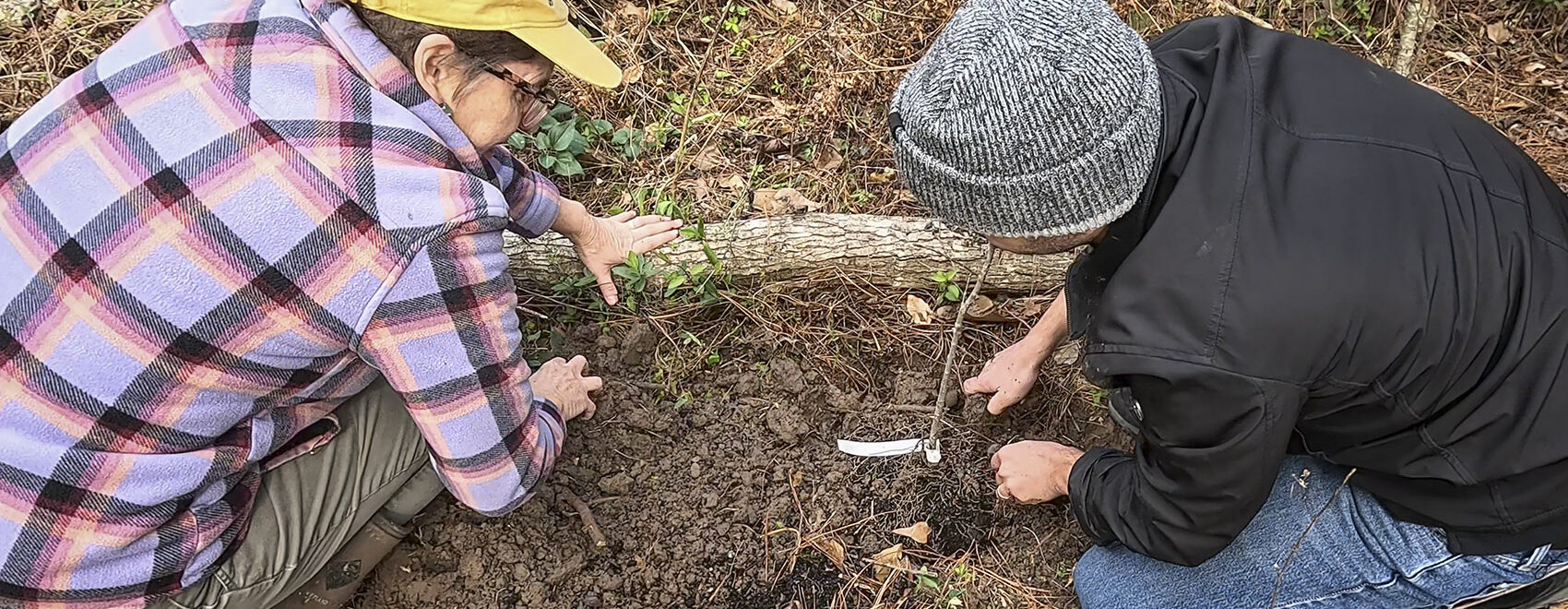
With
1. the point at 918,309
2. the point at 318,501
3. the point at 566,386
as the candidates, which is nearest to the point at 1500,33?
the point at 918,309

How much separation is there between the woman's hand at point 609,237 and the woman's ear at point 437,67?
0.88 m

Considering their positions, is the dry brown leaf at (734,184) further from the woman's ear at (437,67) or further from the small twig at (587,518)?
the woman's ear at (437,67)

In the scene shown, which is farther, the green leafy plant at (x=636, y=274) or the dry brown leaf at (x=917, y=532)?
the green leafy plant at (x=636, y=274)

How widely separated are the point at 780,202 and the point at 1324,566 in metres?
1.80

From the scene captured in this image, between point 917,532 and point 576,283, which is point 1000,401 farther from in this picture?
point 576,283

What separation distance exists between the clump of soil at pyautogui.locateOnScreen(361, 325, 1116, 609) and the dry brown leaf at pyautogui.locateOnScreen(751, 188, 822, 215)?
0.57 m

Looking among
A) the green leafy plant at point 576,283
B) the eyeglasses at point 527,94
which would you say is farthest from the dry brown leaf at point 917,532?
the eyeglasses at point 527,94

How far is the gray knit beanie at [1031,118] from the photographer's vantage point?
1.36 meters

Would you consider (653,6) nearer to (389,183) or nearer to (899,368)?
(899,368)

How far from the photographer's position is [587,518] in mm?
2623

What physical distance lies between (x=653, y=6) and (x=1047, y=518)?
2.21 m

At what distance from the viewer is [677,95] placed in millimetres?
3414

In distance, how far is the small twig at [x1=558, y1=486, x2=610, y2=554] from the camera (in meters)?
2.61

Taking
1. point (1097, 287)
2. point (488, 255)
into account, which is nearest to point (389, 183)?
point (488, 255)
